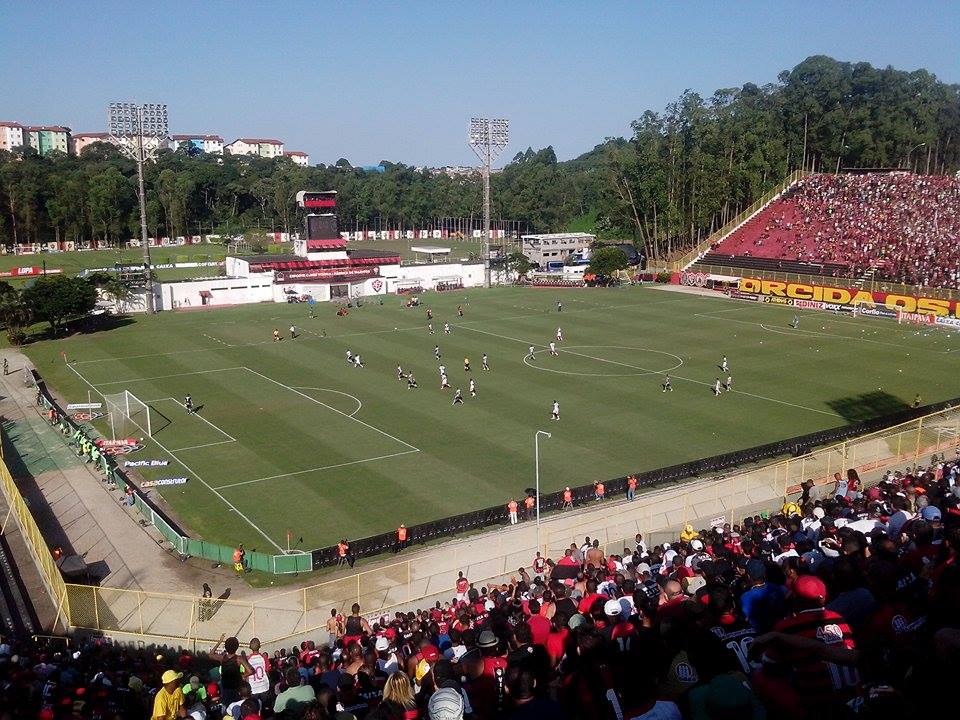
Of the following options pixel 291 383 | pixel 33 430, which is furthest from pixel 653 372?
pixel 33 430

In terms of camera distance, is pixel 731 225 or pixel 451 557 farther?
pixel 731 225

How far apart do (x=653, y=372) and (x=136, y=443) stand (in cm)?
2858

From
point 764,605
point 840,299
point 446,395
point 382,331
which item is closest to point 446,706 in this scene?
point 764,605

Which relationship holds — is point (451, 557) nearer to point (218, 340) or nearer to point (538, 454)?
point (538, 454)

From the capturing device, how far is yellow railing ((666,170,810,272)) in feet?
313

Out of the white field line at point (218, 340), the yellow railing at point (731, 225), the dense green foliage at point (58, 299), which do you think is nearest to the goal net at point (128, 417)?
the white field line at point (218, 340)

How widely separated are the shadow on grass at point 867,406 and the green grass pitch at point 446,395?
163 mm

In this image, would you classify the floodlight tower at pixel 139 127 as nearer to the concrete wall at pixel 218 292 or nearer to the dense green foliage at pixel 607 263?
the concrete wall at pixel 218 292

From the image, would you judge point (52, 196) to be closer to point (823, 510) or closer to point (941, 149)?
point (941, 149)

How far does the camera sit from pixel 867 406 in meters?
42.1

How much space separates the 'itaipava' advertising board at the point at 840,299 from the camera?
221ft

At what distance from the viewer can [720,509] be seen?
2820 centimetres

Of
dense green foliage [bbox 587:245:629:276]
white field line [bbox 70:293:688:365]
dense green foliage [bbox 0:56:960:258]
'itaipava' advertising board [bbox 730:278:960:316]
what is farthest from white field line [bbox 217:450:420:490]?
dense green foliage [bbox 0:56:960:258]

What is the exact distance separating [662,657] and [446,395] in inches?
1489
